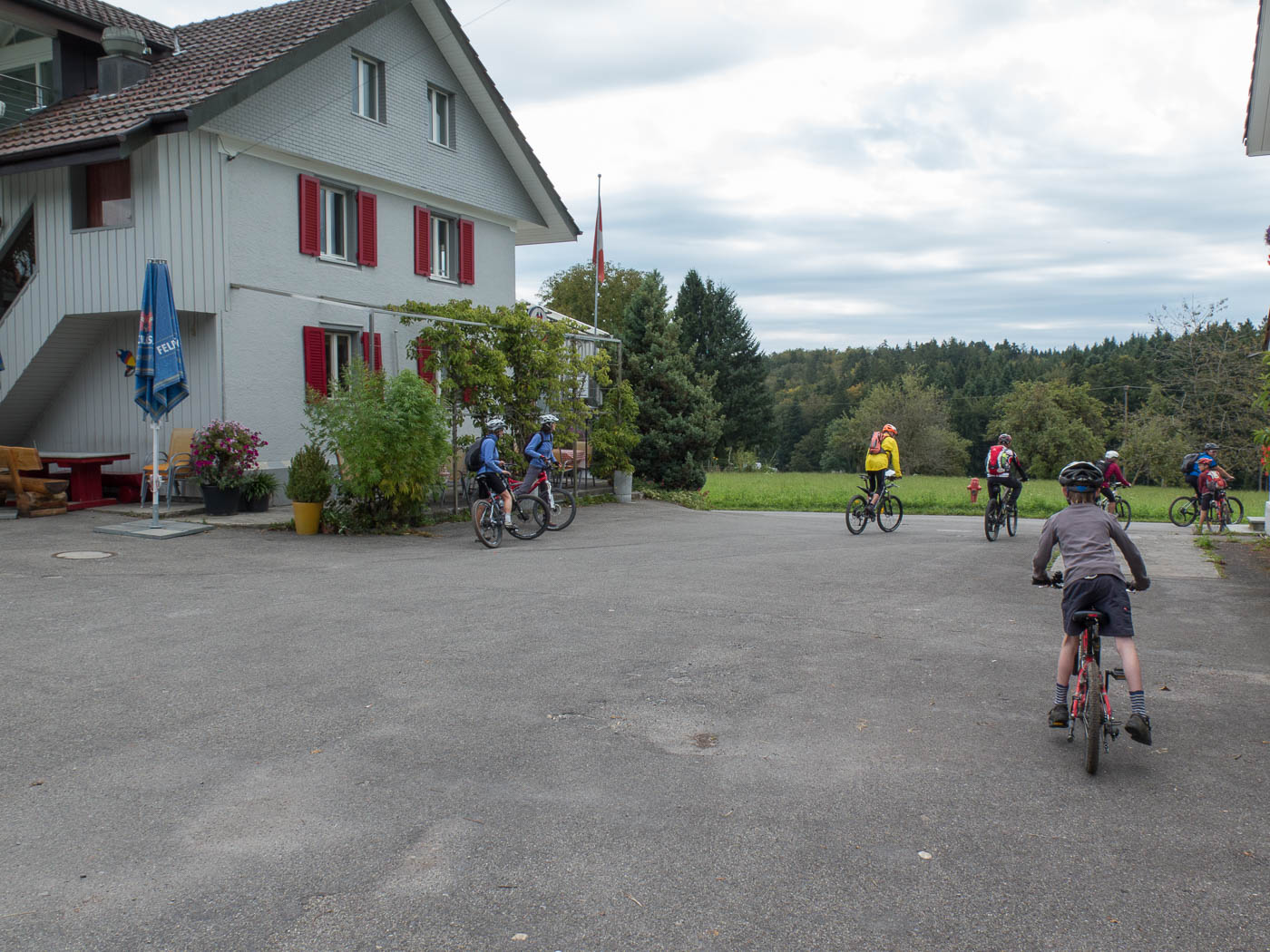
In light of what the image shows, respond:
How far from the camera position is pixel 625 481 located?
22500 mm

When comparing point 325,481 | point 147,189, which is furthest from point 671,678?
point 147,189

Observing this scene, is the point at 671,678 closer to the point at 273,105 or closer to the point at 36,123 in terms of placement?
the point at 273,105

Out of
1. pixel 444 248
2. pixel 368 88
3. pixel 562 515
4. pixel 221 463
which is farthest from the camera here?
pixel 444 248

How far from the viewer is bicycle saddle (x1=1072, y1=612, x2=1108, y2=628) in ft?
17.9

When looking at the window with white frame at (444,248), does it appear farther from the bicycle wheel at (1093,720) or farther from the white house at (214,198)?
the bicycle wheel at (1093,720)

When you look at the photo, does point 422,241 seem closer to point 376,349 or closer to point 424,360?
point 376,349

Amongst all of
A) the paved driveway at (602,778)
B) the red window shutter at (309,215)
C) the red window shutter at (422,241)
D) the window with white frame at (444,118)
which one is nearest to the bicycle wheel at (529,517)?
the paved driveway at (602,778)

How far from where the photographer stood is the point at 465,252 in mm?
23328

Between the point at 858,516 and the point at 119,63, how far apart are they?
15.4 metres

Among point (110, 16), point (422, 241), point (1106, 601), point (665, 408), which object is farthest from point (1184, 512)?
point (110, 16)

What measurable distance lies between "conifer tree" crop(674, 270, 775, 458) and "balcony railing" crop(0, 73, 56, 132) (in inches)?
1855

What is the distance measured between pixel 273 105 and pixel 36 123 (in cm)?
415

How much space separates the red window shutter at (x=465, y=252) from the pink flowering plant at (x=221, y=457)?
28.6 feet

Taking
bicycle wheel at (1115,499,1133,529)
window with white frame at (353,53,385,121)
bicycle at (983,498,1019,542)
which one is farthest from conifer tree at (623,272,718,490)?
bicycle at (983,498,1019,542)
